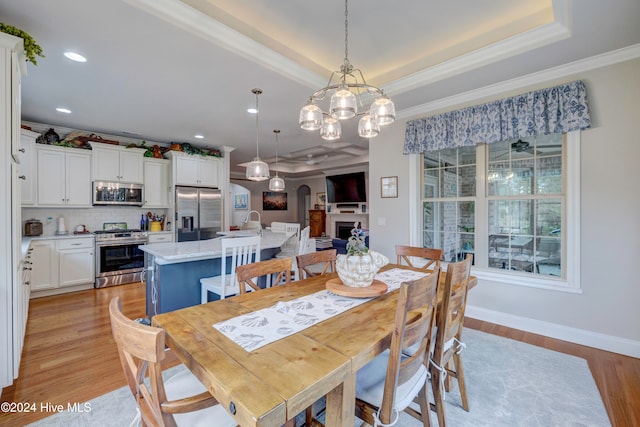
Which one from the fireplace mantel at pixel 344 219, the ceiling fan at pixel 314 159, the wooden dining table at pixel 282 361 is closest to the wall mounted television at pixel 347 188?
the fireplace mantel at pixel 344 219

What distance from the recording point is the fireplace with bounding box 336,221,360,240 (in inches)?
356

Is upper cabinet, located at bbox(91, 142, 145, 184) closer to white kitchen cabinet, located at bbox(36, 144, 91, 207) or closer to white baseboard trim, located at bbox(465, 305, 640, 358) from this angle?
white kitchen cabinet, located at bbox(36, 144, 91, 207)

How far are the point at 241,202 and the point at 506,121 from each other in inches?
334

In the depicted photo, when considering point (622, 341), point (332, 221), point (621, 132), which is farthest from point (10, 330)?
point (332, 221)

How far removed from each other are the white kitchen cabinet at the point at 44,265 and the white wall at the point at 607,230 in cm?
622

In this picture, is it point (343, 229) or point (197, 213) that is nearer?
point (197, 213)

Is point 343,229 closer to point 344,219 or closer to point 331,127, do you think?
point 344,219

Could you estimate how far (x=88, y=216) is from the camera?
4.93 m

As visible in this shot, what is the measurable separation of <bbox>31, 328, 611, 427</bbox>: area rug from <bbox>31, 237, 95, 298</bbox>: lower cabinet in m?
3.23

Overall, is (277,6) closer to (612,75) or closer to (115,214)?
(612,75)

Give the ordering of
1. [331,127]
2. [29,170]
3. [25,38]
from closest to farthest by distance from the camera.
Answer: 1. [25,38]
2. [331,127]
3. [29,170]

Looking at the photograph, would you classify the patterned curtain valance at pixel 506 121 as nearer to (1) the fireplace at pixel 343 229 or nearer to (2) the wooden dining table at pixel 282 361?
(2) the wooden dining table at pixel 282 361

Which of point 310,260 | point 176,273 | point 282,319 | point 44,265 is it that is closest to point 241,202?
point 44,265

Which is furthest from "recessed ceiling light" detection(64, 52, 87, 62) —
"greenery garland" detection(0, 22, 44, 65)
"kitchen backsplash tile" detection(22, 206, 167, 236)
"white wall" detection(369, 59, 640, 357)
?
"white wall" detection(369, 59, 640, 357)
